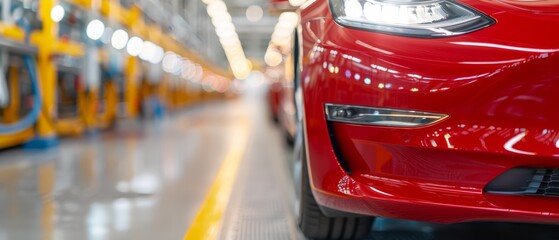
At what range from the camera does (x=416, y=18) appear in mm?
2240

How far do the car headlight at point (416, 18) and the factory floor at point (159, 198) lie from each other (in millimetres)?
1233

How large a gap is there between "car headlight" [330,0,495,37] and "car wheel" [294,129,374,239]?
0.70m

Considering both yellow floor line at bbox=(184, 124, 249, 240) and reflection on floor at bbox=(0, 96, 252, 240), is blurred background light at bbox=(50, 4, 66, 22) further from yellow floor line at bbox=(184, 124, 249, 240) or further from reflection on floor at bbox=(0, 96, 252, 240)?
yellow floor line at bbox=(184, 124, 249, 240)

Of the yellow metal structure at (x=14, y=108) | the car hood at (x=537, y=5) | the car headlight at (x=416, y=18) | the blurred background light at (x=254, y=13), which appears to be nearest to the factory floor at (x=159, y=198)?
the yellow metal structure at (x=14, y=108)

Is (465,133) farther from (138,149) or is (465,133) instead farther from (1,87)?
(138,149)

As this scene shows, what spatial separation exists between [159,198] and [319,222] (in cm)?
174

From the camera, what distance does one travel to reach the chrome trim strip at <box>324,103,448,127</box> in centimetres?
215

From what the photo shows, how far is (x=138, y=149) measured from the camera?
7.55 meters

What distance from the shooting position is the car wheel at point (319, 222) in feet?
8.98

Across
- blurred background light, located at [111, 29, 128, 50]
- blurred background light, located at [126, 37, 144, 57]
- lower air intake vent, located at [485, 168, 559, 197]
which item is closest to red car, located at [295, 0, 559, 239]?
lower air intake vent, located at [485, 168, 559, 197]

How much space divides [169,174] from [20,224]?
2.06 m

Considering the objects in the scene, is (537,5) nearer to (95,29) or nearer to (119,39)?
(95,29)

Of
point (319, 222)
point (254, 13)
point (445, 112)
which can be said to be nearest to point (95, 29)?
point (319, 222)

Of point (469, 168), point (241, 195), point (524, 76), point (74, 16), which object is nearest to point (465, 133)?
point (469, 168)
